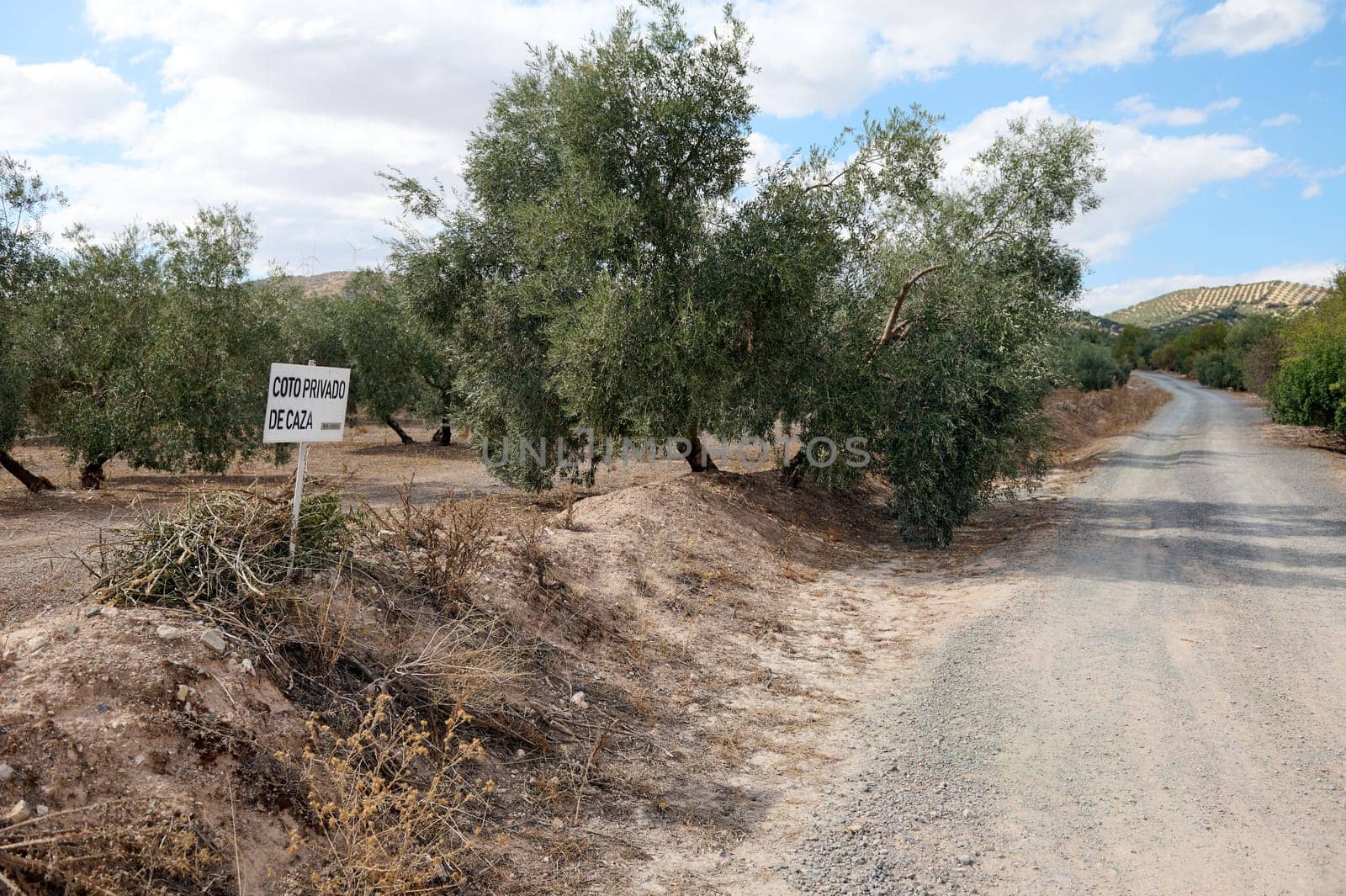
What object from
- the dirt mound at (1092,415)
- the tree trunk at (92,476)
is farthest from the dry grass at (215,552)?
the dirt mound at (1092,415)

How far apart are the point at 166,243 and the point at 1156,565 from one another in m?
18.4

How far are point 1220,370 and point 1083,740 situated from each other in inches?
2811

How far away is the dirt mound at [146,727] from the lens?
3.65m

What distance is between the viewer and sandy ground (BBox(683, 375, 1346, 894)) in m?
4.47

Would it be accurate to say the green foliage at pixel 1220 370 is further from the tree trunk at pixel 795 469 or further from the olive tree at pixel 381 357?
the tree trunk at pixel 795 469

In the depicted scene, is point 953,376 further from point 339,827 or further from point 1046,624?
point 339,827

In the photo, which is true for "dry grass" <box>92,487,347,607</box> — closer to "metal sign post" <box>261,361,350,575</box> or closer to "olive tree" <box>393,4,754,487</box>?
"metal sign post" <box>261,361,350,575</box>

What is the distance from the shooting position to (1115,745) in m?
5.96

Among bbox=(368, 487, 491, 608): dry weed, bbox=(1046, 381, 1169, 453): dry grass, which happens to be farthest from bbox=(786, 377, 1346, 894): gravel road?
bbox=(1046, 381, 1169, 453): dry grass

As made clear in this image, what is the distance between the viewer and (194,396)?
1694 cm

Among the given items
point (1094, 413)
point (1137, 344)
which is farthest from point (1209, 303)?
point (1094, 413)

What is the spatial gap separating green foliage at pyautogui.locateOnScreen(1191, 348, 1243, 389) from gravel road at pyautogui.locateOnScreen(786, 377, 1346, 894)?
A: 58.8m

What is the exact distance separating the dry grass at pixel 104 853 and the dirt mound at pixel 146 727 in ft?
0.30

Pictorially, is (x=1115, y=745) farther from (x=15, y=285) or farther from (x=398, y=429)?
(x=398, y=429)
